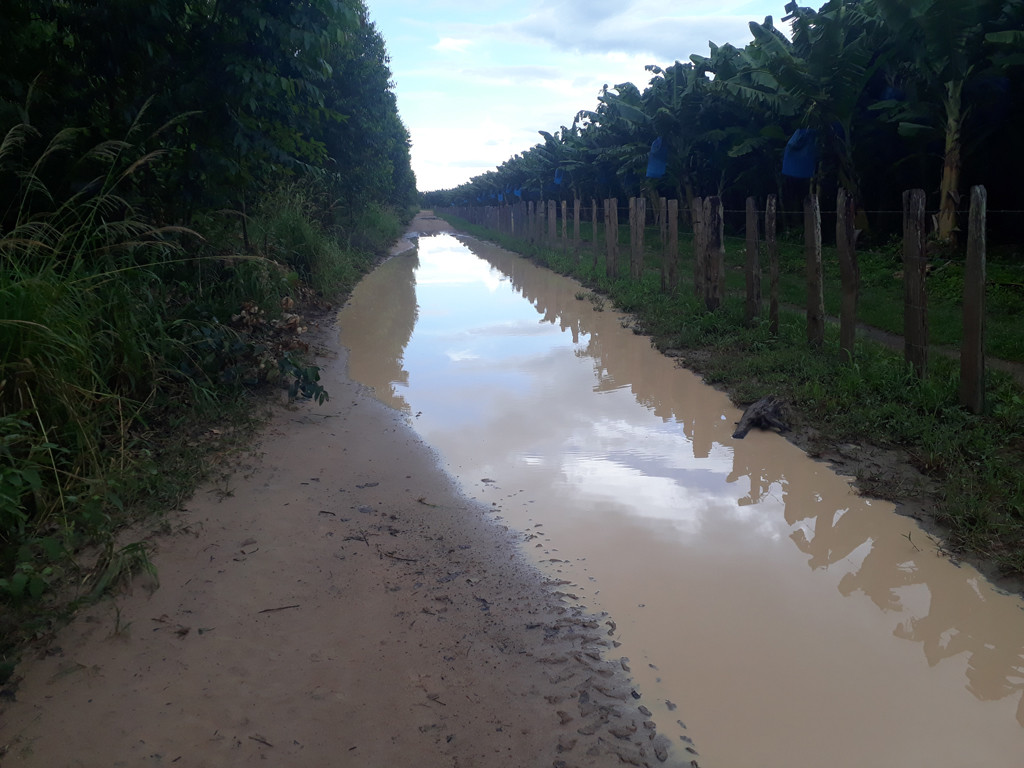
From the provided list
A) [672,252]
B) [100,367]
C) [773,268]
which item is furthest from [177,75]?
[672,252]

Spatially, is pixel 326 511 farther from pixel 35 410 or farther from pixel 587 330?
pixel 587 330

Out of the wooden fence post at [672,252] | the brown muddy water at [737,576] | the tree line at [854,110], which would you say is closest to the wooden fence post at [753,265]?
the brown muddy water at [737,576]

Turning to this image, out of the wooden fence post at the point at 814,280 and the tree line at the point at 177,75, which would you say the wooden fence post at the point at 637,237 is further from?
the tree line at the point at 177,75

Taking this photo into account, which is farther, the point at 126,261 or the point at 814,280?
the point at 814,280

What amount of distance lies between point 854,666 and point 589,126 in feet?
99.5

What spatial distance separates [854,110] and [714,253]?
266 inches

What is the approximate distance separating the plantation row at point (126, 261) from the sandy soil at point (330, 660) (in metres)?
0.33

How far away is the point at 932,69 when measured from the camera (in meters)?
11.8

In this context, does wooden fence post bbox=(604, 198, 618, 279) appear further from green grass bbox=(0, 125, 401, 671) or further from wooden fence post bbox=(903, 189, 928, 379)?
wooden fence post bbox=(903, 189, 928, 379)

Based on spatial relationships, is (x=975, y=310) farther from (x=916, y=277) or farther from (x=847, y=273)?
(x=847, y=273)

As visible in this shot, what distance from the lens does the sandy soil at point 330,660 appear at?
2480 mm

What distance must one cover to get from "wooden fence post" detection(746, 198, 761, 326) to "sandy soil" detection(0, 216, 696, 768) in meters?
5.78

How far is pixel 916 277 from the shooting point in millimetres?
5957

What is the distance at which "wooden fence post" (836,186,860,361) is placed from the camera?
689cm
